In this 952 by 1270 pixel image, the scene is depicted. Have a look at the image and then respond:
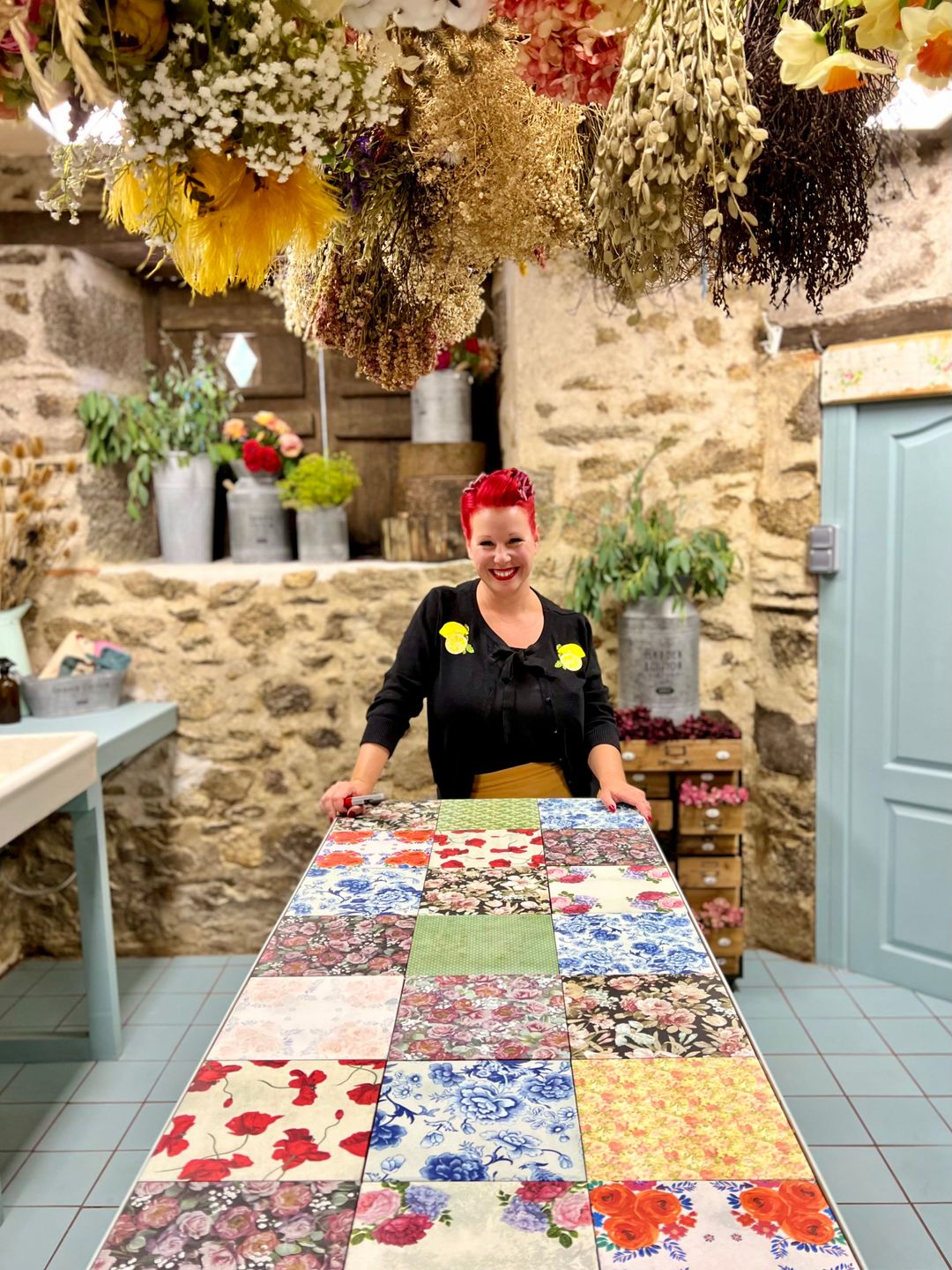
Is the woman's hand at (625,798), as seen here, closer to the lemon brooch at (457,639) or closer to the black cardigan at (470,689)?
the black cardigan at (470,689)

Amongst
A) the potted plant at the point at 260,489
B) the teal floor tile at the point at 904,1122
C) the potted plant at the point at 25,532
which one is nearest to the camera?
the teal floor tile at the point at 904,1122

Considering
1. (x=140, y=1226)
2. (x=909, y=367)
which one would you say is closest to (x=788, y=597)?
(x=909, y=367)

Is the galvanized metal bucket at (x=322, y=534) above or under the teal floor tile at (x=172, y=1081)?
above

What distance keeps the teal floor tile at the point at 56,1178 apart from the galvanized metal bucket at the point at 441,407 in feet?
8.22

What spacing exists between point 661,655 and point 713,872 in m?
0.74

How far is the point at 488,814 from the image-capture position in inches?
86.0

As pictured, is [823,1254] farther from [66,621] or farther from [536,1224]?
[66,621]

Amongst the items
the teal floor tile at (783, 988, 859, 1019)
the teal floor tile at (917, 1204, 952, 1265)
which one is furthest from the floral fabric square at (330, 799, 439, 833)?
the teal floor tile at (783, 988, 859, 1019)

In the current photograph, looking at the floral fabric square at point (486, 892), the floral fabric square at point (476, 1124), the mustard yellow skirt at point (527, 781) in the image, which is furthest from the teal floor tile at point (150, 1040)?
the floral fabric square at point (476, 1124)

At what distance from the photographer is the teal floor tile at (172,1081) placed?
9.66 ft

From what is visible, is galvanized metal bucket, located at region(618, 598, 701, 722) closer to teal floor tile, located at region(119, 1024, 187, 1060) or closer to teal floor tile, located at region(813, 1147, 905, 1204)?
teal floor tile, located at region(813, 1147, 905, 1204)

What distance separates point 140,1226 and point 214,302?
3754 millimetres

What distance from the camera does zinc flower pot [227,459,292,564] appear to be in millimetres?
3809

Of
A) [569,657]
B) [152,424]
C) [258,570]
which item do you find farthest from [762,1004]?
[152,424]
